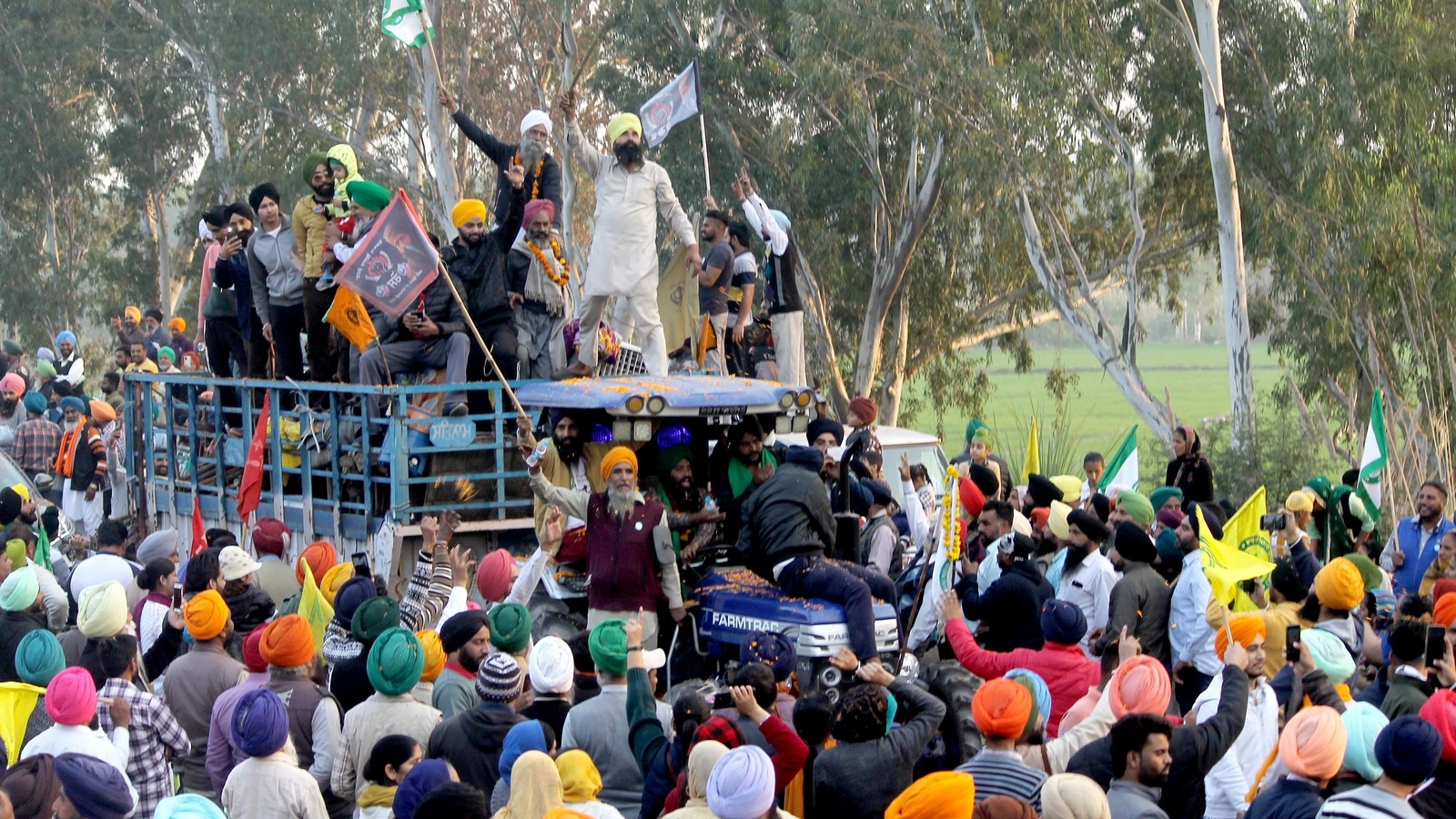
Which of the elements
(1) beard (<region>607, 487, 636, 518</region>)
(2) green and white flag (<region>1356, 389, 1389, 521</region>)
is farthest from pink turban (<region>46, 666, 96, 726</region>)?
(2) green and white flag (<region>1356, 389, 1389, 521</region>)

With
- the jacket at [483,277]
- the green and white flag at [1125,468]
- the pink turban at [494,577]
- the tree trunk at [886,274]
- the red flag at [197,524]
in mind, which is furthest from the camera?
the tree trunk at [886,274]

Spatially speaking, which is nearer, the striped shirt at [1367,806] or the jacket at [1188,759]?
the striped shirt at [1367,806]

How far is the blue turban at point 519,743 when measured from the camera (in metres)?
5.78

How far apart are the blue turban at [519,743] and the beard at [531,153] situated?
7.27 meters

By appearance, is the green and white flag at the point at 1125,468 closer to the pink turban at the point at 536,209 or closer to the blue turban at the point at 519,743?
the pink turban at the point at 536,209

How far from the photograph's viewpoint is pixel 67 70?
130 ft

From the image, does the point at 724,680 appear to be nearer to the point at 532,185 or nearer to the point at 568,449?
the point at 568,449

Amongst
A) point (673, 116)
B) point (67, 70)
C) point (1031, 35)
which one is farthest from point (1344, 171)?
point (67, 70)

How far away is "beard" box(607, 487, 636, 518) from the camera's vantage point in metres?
8.66

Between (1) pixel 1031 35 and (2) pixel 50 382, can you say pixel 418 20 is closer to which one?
(2) pixel 50 382

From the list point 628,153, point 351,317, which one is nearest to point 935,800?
point 351,317

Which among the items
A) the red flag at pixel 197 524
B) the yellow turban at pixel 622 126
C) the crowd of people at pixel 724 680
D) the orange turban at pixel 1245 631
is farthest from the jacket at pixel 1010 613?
the red flag at pixel 197 524

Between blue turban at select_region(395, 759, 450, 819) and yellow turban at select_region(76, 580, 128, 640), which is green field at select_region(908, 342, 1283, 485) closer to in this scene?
yellow turban at select_region(76, 580, 128, 640)

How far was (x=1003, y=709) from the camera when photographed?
582 cm
